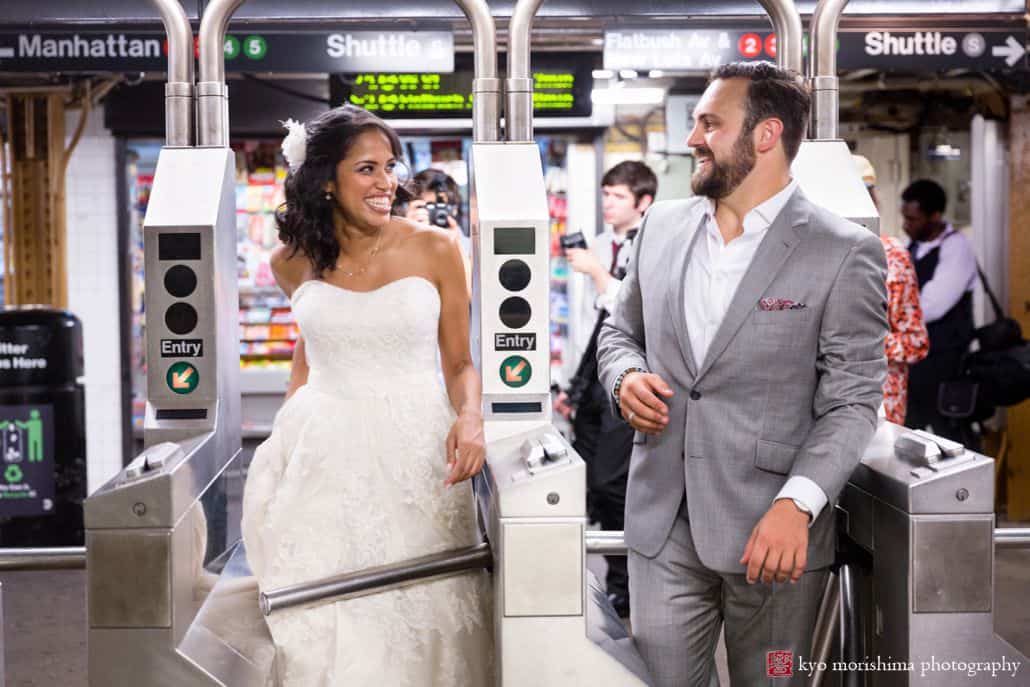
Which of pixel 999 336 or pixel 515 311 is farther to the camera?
pixel 999 336

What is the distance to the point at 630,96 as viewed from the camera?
716cm

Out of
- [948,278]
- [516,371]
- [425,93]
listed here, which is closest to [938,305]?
[948,278]

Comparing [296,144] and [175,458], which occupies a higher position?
[296,144]

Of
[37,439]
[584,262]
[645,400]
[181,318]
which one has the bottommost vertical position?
[37,439]

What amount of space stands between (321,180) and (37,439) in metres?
3.45

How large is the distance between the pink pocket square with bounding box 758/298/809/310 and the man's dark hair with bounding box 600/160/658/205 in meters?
2.55

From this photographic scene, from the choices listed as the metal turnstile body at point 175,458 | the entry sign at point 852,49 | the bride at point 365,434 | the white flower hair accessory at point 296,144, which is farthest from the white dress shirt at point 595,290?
the metal turnstile body at point 175,458

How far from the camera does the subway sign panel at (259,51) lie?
5.06m

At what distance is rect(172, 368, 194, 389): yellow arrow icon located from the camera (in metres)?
2.68

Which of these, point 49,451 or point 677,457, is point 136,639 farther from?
point 49,451

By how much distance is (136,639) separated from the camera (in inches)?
93.0

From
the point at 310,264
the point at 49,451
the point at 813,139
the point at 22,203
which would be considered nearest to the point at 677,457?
the point at 813,139

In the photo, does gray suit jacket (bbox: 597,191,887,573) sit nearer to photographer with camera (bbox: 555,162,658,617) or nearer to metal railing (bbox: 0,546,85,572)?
metal railing (bbox: 0,546,85,572)

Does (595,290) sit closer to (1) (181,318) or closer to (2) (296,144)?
(2) (296,144)
